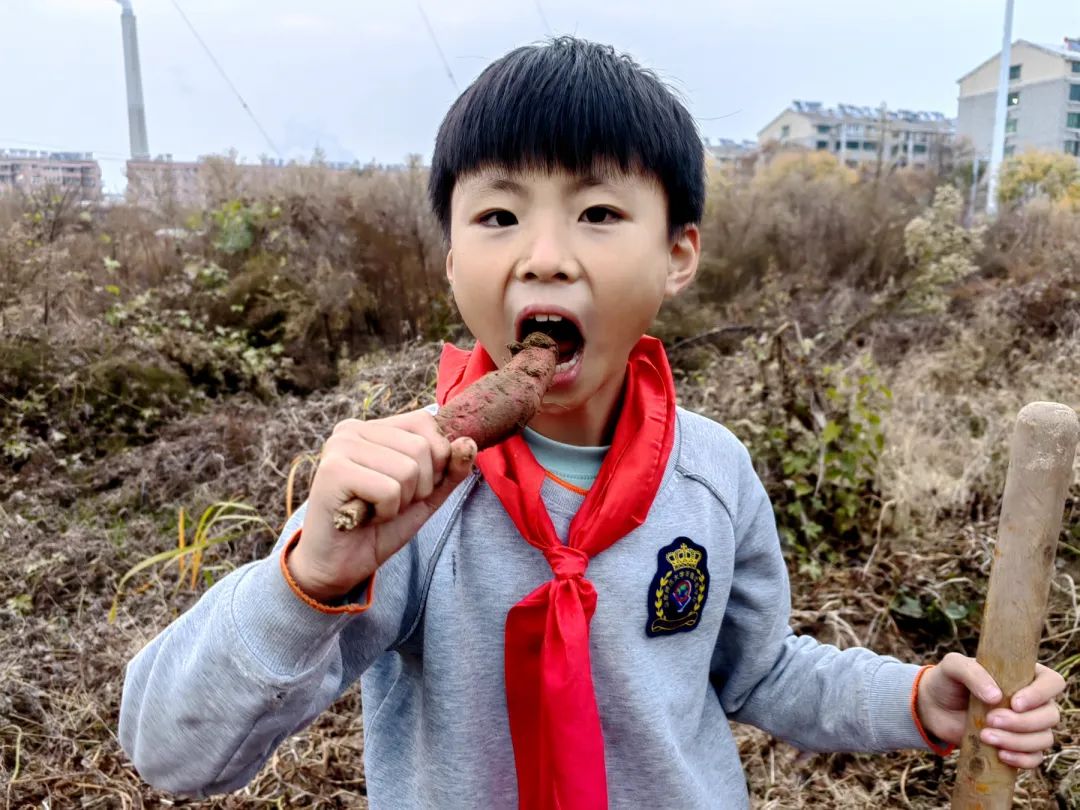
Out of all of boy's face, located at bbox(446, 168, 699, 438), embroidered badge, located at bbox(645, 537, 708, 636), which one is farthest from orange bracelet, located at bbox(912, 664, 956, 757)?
boy's face, located at bbox(446, 168, 699, 438)

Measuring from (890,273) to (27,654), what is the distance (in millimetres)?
6529

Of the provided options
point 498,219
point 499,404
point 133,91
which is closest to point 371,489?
point 499,404

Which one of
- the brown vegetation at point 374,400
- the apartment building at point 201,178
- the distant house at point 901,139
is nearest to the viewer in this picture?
the brown vegetation at point 374,400

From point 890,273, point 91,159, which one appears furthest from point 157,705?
point 890,273

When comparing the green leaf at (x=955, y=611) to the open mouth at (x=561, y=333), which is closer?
the open mouth at (x=561, y=333)

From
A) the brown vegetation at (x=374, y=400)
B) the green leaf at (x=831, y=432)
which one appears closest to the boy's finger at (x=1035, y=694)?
the brown vegetation at (x=374, y=400)

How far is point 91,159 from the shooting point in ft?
20.2

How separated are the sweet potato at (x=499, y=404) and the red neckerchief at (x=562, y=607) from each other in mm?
194

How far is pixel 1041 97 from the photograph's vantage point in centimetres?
805

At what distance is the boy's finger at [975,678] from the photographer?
47.1 inches

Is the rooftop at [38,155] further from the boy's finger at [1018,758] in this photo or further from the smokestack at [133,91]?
the boy's finger at [1018,758]

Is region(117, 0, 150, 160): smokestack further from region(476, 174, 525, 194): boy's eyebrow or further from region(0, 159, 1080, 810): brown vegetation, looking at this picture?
region(476, 174, 525, 194): boy's eyebrow

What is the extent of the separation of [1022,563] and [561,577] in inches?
25.9

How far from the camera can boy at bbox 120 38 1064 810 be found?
3.36ft
